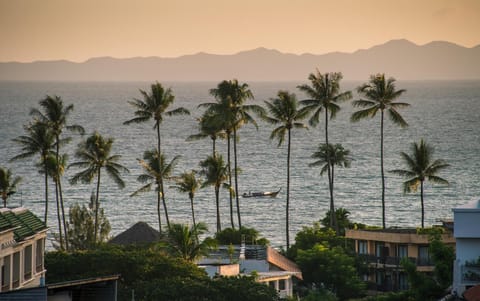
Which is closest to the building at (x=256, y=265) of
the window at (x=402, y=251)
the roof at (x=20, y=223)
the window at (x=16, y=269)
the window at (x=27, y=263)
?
the window at (x=402, y=251)

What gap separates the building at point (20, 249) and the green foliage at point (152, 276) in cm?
1251

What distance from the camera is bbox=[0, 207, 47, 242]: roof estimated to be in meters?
45.3

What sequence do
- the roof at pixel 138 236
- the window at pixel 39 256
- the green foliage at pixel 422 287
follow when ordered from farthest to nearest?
the roof at pixel 138 236 < the green foliage at pixel 422 287 < the window at pixel 39 256

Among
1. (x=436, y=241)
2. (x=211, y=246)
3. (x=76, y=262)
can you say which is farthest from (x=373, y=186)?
(x=436, y=241)

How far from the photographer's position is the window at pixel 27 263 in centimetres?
4697

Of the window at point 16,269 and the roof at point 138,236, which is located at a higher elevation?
the window at point 16,269

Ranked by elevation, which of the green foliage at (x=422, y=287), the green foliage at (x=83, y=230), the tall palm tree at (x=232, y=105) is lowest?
the green foliage at (x=83, y=230)

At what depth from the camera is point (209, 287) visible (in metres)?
62.6

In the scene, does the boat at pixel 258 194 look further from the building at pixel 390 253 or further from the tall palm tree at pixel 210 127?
the building at pixel 390 253

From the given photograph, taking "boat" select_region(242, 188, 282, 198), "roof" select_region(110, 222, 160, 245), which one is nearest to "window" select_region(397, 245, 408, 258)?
"roof" select_region(110, 222, 160, 245)

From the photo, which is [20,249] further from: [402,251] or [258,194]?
[258,194]

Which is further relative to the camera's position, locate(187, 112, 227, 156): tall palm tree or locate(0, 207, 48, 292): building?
locate(187, 112, 227, 156): tall palm tree

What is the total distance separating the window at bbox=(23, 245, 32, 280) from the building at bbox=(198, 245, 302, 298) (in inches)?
1024

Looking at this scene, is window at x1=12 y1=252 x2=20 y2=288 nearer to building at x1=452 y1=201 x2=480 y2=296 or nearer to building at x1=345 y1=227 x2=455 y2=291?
building at x1=452 y1=201 x2=480 y2=296
